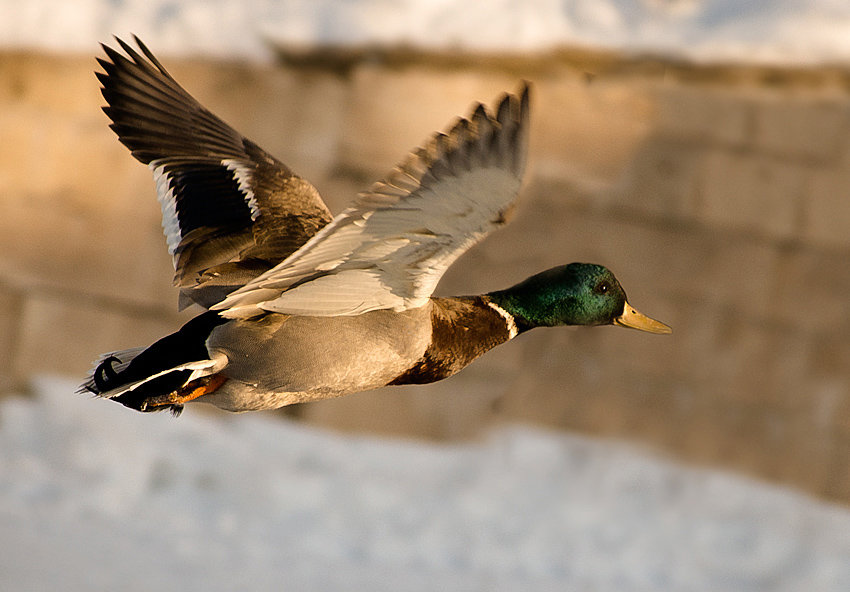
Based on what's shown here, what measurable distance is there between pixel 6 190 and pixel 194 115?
2512 mm

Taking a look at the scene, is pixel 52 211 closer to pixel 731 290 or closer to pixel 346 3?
pixel 346 3

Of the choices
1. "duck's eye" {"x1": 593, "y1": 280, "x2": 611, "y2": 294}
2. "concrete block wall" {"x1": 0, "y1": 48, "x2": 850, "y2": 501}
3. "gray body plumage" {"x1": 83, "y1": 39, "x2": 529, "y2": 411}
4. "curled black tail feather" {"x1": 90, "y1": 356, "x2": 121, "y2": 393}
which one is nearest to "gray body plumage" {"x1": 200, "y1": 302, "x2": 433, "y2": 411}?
"gray body plumage" {"x1": 83, "y1": 39, "x2": 529, "y2": 411}

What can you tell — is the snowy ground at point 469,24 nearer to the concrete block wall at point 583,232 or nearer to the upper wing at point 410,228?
the concrete block wall at point 583,232

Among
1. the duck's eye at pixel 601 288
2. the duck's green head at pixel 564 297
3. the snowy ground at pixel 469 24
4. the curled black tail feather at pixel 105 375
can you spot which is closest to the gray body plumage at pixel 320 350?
the curled black tail feather at pixel 105 375

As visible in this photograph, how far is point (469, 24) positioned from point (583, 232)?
3.11 feet

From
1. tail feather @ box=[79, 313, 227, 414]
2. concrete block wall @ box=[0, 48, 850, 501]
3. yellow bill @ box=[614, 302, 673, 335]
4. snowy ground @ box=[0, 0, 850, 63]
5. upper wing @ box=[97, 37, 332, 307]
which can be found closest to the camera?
tail feather @ box=[79, 313, 227, 414]

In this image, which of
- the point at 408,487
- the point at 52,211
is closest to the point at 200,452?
the point at 408,487

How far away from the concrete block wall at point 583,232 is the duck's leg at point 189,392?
249cm

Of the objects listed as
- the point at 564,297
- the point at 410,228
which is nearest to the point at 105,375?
the point at 410,228

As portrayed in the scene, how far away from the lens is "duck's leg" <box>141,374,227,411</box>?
2.12m

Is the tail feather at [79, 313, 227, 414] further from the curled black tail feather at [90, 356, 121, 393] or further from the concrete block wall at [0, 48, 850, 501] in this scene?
the concrete block wall at [0, 48, 850, 501]

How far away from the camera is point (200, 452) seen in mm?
4734

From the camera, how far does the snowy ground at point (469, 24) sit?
4465 millimetres

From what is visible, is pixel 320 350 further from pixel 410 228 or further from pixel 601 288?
pixel 601 288
